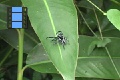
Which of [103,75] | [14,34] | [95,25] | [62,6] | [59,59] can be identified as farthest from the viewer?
[95,25]

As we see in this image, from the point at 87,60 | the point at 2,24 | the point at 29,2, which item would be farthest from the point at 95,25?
the point at 29,2

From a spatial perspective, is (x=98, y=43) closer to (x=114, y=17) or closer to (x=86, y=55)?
(x=86, y=55)

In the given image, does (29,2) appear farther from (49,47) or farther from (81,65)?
(81,65)

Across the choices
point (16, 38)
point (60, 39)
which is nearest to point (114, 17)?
point (60, 39)

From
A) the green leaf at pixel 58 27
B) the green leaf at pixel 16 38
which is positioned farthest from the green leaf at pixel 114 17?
the green leaf at pixel 16 38

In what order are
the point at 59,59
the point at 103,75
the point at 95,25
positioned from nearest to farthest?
the point at 59,59, the point at 103,75, the point at 95,25

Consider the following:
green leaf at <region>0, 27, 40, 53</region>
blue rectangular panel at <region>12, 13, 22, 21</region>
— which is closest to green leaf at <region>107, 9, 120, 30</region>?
blue rectangular panel at <region>12, 13, 22, 21</region>

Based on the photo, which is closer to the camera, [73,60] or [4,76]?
[73,60]

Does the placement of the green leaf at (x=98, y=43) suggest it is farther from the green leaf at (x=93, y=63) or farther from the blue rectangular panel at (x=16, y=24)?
the blue rectangular panel at (x=16, y=24)
